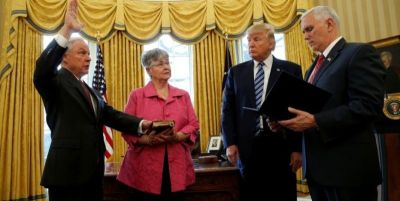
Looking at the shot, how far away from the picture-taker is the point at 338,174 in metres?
1.35

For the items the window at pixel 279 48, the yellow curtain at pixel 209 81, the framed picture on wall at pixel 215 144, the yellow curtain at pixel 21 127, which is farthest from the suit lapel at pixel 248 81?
the yellow curtain at pixel 21 127

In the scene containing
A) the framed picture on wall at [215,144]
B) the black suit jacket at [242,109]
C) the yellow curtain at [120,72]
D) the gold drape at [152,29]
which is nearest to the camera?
the black suit jacket at [242,109]

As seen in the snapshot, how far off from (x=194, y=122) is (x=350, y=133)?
3.02 ft

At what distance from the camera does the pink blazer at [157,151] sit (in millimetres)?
1807

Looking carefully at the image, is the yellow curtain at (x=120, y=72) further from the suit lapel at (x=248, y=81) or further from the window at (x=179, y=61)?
the suit lapel at (x=248, y=81)

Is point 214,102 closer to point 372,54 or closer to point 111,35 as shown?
point 111,35

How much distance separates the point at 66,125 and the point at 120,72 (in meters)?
2.69

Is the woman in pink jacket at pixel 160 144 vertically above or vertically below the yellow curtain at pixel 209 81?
below

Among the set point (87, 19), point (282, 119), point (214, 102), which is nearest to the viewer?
point (282, 119)

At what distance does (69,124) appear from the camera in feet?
4.96

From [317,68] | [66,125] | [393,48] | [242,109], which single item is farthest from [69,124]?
[393,48]

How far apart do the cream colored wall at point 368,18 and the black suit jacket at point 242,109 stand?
2.24 metres

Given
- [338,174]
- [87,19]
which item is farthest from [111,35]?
[338,174]

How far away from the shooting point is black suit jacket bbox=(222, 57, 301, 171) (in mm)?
1928
